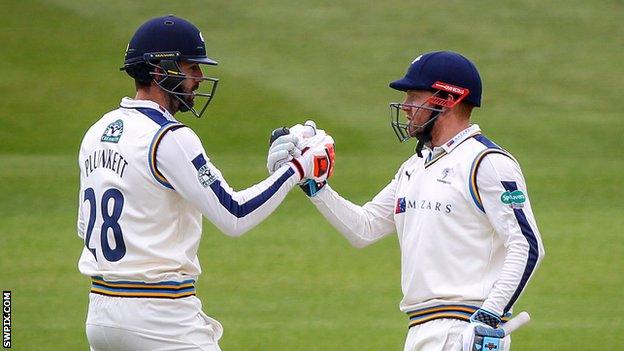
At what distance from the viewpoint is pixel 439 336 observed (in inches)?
227

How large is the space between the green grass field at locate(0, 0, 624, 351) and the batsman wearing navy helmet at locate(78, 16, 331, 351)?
3.95 m

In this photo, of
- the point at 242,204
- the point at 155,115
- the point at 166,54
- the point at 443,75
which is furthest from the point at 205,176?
the point at 443,75

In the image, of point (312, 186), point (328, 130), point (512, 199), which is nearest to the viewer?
point (512, 199)

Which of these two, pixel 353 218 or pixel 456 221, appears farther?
pixel 353 218

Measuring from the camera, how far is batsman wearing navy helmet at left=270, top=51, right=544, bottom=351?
557 centimetres

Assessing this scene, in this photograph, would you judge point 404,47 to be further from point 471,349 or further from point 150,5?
point 471,349

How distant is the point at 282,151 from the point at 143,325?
111 centimetres

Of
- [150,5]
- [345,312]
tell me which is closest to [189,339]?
[345,312]

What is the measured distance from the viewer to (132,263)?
567cm

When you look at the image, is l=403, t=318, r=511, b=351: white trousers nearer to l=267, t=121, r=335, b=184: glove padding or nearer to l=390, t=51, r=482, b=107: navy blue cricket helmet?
l=267, t=121, r=335, b=184: glove padding

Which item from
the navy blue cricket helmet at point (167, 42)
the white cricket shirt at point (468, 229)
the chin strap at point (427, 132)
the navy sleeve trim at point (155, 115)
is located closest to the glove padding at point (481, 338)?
the white cricket shirt at point (468, 229)

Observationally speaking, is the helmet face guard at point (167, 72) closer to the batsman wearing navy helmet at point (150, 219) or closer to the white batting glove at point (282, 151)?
the batsman wearing navy helmet at point (150, 219)

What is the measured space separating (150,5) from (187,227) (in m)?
14.7

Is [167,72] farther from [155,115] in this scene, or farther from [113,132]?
[113,132]
